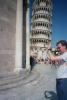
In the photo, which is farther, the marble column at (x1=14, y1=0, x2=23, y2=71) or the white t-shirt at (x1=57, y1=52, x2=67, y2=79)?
the marble column at (x1=14, y1=0, x2=23, y2=71)

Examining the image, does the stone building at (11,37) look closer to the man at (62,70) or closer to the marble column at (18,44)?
the marble column at (18,44)

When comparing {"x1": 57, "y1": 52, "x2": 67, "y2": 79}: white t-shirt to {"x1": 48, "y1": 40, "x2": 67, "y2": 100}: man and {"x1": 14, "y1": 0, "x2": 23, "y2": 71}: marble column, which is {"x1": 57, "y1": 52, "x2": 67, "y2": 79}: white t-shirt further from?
{"x1": 14, "y1": 0, "x2": 23, "y2": 71}: marble column

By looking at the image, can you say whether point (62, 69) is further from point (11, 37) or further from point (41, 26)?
point (41, 26)

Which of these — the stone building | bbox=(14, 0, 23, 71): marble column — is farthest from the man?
bbox=(14, 0, 23, 71): marble column

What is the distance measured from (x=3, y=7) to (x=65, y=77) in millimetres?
8040

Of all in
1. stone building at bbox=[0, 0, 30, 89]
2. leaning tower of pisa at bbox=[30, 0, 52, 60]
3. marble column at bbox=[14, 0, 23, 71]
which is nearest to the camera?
stone building at bbox=[0, 0, 30, 89]

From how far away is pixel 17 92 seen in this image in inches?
303

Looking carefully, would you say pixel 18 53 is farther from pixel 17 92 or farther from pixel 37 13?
pixel 37 13

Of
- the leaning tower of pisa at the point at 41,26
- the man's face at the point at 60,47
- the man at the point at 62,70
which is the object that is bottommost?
the man at the point at 62,70

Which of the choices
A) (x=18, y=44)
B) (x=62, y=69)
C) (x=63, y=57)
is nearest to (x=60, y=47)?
(x=63, y=57)

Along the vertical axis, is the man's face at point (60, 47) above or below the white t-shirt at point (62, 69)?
above

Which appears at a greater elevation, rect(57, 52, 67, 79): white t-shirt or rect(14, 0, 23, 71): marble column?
rect(14, 0, 23, 71): marble column

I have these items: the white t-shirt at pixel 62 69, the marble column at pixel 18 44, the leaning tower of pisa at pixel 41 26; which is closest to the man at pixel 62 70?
the white t-shirt at pixel 62 69

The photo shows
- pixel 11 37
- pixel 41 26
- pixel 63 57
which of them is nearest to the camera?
pixel 63 57
